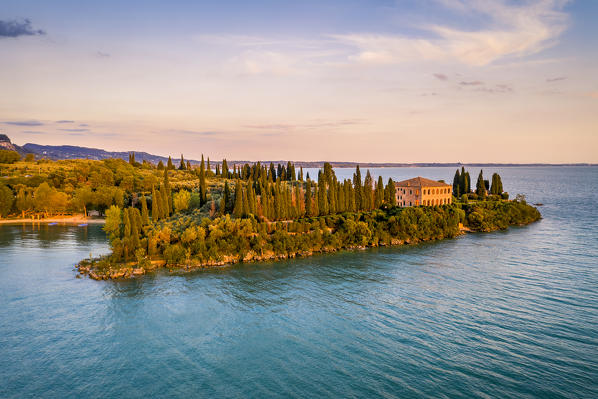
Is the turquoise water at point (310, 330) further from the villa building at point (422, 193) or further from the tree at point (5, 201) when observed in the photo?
the tree at point (5, 201)

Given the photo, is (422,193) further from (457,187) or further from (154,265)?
(154,265)

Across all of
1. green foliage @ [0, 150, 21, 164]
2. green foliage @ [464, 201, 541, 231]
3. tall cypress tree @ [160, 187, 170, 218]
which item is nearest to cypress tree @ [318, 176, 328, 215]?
tall cypress tree @ [160, 187, 170, 218]

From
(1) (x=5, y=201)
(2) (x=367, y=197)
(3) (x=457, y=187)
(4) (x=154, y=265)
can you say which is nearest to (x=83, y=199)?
(1) (x=5, y=201)

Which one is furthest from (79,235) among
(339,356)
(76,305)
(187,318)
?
(339,356)

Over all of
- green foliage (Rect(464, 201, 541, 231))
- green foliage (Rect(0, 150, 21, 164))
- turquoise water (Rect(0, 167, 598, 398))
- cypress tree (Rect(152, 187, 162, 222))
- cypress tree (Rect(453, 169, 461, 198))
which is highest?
green foliage (Rect(0, 150, 21, 164))

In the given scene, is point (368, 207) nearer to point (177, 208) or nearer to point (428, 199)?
point (428, 199)

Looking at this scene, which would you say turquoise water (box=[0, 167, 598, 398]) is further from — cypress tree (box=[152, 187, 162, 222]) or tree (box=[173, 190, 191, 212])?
tree (box=[173, 190, 191, 212])
